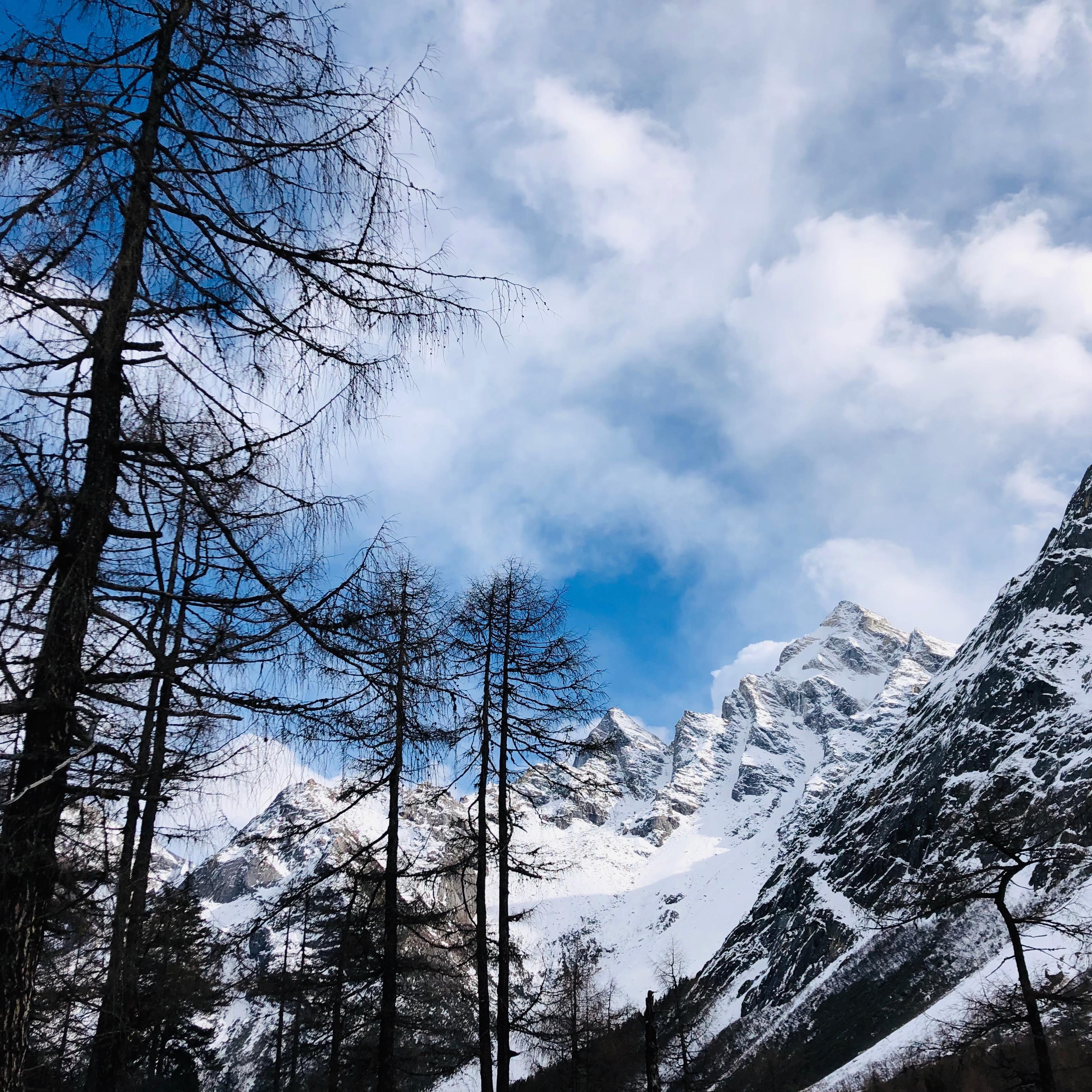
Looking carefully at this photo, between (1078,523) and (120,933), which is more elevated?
(1078,523)

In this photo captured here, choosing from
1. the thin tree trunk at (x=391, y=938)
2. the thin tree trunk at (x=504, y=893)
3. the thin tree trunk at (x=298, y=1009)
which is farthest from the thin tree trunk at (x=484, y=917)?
the thin tree trunk at (x=298, y=1009)

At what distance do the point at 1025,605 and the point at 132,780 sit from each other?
122 metres

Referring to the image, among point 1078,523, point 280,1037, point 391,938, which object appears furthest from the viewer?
point 1078,523

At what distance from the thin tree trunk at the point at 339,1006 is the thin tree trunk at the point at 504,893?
217cm

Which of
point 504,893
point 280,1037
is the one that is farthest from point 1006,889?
point 280,1037

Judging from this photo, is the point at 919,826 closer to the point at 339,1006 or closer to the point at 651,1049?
the point at 651,1049

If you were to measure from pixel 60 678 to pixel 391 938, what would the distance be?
8.41 m

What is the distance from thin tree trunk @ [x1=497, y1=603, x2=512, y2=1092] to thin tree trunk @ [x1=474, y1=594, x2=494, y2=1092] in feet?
0.55

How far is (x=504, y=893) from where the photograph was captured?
11.4 metres

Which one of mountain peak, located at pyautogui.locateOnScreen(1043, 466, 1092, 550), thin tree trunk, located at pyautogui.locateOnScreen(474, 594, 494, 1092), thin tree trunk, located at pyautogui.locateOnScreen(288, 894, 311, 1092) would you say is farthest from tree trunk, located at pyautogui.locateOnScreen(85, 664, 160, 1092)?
mountain peak, located at pyautogui.locateOnScreen(1043, 466, 1092, 550)

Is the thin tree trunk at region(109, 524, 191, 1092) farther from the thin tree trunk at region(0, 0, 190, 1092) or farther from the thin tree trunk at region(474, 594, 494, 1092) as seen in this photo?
the thin tree trunk at region(474, 594, 494, 1092)

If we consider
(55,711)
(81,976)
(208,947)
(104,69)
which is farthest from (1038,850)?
(104,69)

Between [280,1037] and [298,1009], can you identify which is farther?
[280,1037]

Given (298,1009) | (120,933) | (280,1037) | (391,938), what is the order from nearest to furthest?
(120,933)
(391,938)
(298,1009)
(280,1037)
